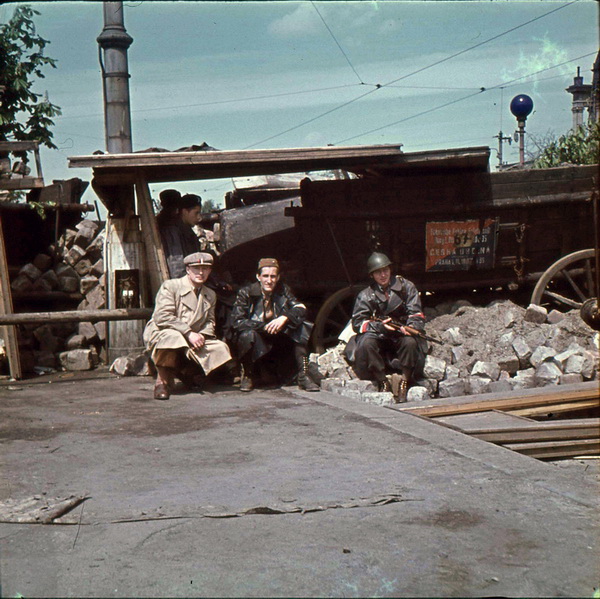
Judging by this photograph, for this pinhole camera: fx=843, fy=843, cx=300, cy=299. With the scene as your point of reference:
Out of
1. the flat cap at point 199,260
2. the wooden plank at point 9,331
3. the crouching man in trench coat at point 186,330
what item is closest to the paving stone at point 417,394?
the crouching man in trench coat at point 186,330

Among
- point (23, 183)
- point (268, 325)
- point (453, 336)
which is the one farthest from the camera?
point (23, 183)

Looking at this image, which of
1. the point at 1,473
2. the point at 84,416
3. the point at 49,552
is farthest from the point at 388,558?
the point at 84,416

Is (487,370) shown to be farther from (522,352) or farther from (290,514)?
(290,514)

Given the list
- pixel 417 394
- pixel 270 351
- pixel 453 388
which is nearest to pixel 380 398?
pixel 417 394

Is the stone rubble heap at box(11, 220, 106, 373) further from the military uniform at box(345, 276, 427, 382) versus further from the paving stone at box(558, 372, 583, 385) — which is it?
the paving stone at box(558, 372, 583, 385)

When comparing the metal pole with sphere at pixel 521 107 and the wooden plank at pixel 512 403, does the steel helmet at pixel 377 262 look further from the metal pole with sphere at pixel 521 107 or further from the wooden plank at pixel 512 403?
the metal pole with sphere at pixel 521 107

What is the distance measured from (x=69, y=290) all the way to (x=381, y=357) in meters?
5.82

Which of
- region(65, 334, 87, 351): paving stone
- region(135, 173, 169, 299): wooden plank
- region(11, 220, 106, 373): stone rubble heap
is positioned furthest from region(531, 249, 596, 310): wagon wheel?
region(65, 334, 87, 351): paving stone

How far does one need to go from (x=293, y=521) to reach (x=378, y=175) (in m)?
7.08

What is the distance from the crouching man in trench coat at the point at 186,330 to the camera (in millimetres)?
8359

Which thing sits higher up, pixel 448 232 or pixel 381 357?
pixel 448 232

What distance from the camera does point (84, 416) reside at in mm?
7156

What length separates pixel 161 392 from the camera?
26.7 ft

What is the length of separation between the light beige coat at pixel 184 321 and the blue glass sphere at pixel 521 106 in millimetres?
9849
